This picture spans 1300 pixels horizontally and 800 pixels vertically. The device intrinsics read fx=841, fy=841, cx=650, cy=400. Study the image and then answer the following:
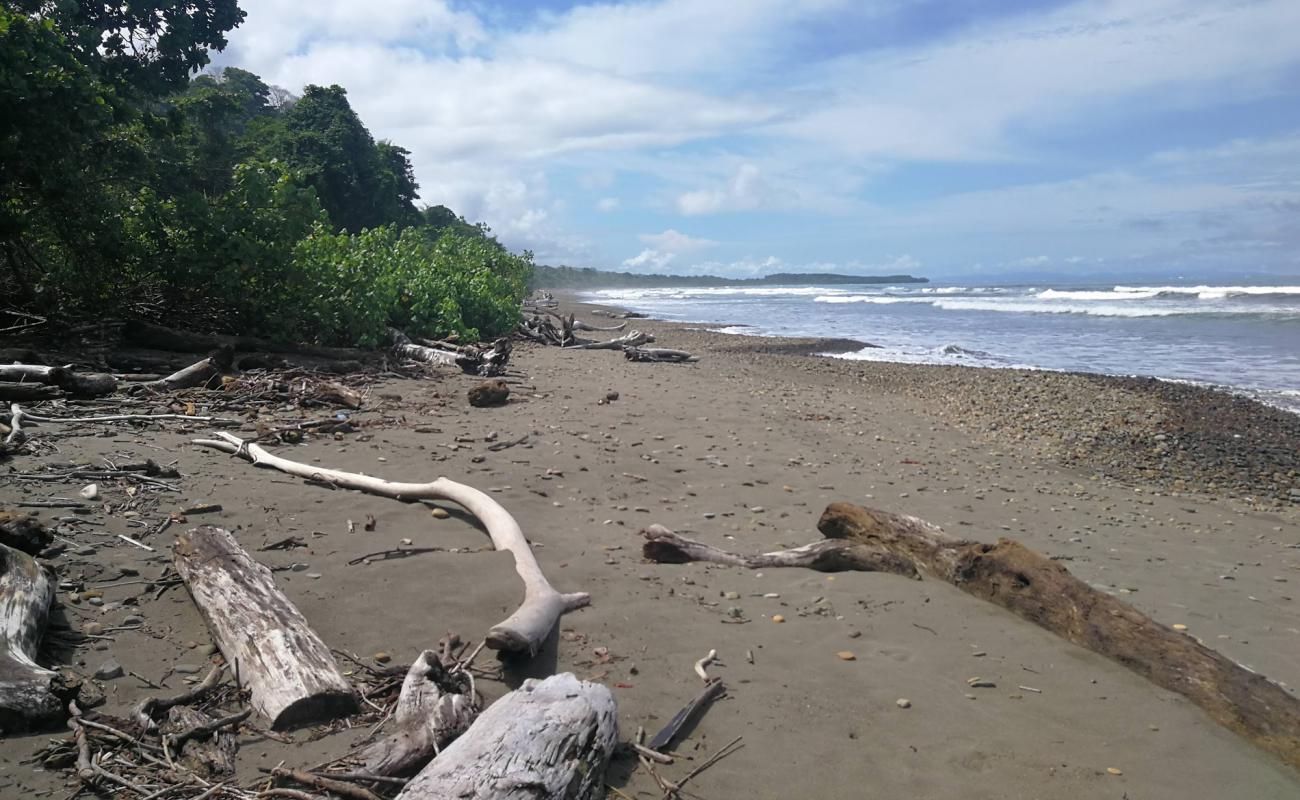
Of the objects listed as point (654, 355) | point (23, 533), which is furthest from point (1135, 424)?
point (23, 533)

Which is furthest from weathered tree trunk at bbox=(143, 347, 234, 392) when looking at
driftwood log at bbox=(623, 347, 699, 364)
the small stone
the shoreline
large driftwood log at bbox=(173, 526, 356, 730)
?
driftwood log at bbox=(623, 347, 699, 364)

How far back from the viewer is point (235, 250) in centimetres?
1021

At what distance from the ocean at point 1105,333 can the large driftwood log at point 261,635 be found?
15580 millimetres

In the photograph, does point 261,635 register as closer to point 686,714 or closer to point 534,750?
point 534,750

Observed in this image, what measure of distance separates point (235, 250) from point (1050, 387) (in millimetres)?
13401

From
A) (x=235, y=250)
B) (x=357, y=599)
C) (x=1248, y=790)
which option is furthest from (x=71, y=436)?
(x=1248, y=790)

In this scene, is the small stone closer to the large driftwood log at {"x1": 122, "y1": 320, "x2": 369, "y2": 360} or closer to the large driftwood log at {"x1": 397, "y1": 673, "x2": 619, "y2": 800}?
the large driftwood log at {"x1": 397, "y1": 673, "x2": 619, "y2": 800}

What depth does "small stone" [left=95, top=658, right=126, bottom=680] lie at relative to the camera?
3328 millimetres

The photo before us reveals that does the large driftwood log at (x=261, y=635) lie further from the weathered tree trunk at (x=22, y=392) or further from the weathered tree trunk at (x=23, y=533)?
the weathered tree trunk at (x=22, y=392)

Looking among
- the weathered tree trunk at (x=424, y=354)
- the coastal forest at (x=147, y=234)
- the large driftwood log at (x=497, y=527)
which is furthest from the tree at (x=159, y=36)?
the large driftwood log at (x=497, y=527)

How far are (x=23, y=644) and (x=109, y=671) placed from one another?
33 cm

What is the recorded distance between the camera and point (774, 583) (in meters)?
5.14

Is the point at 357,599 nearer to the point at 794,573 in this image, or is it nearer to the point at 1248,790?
the point at 794,573

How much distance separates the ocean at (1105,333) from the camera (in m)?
19.1
